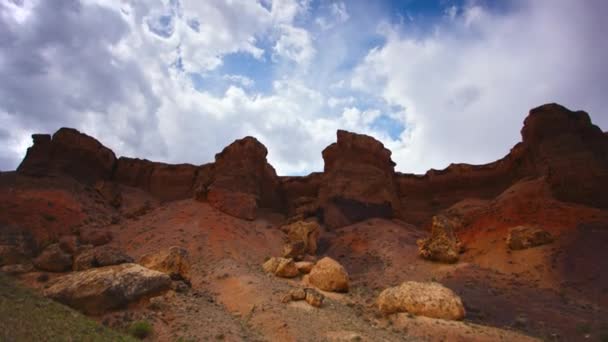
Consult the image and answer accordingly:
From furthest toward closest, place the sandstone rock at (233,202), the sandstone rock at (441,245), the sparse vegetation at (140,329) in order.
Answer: the sandstone rock at (233,202)
the sandstone rock at (441,245)
the sparse vegetation at (140,329)

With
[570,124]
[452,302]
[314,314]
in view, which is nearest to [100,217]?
[314,314]

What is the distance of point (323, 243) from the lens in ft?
102

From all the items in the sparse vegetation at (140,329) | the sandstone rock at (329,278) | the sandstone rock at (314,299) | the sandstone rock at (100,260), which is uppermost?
the sandstone rock at (100,260)

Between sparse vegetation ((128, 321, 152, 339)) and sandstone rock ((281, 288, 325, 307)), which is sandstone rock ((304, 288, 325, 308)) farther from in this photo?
sparse vegetation ((128, 321, 152, 339))

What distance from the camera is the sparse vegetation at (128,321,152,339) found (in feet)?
33.5

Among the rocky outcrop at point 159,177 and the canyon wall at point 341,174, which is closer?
the canyon wall at point 341,174

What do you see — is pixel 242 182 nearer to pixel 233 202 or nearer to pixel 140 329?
pixel 233 202

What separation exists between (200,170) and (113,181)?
388 inches

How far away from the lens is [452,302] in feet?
48.0

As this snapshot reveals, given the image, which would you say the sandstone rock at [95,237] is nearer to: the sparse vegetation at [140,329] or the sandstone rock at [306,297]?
the sandstone rock at [306,297]

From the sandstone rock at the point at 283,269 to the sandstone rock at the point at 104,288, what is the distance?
850 cm

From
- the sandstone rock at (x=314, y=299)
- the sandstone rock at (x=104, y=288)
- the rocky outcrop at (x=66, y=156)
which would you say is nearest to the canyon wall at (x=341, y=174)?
the rocky outcrop at (x=66, y=156)

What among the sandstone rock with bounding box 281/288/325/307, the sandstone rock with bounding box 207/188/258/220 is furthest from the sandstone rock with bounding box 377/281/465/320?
the sandstone rock with bounding box 207/188/258/220

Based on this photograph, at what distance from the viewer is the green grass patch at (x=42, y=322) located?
8031 millimetres
